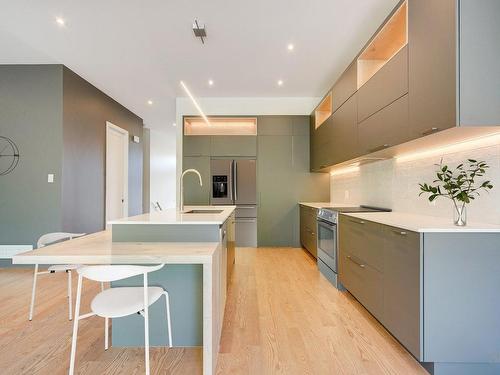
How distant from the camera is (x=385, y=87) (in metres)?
2.31

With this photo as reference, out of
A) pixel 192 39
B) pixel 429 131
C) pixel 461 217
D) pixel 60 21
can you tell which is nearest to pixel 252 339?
pixel 461 217

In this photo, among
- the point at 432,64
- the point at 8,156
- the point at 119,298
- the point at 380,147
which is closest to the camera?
the point at 119,298

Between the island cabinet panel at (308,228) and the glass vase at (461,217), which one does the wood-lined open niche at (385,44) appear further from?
the island cabinet panel at (308,228)

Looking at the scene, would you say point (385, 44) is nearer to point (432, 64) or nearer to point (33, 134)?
point (432, 64)

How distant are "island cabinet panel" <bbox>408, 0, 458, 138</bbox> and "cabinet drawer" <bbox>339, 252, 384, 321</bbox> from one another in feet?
3.69

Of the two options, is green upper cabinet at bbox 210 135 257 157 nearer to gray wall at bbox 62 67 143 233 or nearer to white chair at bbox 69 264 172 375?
gray wall at bbox 62 67 143 233

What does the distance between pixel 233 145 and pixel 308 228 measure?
1994 mm

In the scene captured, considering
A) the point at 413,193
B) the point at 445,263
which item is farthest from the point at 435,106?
the point at 413,193

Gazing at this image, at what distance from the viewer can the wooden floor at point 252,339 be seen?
1.69 meters

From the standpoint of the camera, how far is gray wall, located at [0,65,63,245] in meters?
3.70

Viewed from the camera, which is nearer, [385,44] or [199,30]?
[385,44]

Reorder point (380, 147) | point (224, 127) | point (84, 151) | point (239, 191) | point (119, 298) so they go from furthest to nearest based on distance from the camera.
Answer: point (224, 127), point (239, 191), point (84, 151), point (380, 147), point (119, 298)

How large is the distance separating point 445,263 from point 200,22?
2943mm

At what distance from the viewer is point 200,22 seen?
2.78m
